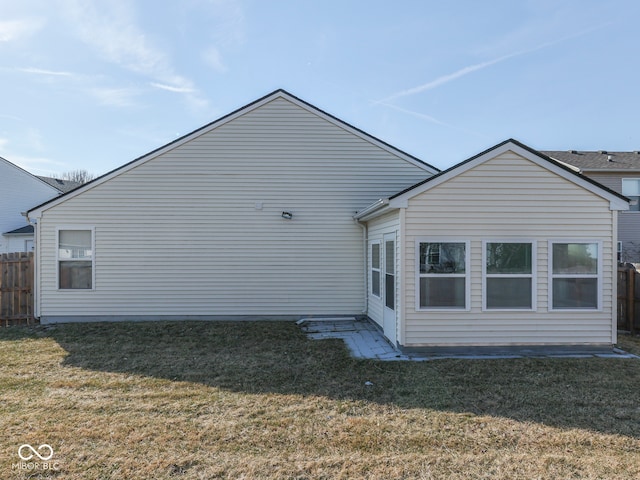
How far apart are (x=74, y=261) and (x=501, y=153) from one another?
34.1ft

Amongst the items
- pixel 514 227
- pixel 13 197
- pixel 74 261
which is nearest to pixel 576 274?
pixel 514 227

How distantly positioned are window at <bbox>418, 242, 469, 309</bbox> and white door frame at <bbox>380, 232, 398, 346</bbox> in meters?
0.51

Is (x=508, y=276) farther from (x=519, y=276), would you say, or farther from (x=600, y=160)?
(x=600, y=160)

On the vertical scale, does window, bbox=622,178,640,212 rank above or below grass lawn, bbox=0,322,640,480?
above

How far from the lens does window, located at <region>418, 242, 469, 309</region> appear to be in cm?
633

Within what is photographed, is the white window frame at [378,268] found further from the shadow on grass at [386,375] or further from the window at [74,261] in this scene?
the window at [74,261]

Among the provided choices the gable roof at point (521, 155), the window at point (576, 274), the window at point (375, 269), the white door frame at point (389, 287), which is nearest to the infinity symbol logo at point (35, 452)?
the white door frame at point (389, 287)

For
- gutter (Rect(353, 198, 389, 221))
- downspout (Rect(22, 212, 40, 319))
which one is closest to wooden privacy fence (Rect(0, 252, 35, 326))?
downspout (Rect(22, 212, 40, 319))

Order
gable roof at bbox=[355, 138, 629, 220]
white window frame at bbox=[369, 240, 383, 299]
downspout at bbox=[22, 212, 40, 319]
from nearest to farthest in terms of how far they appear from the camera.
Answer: gable roof at bbox=[355, 138, 629, 220] → white window frame at bbox=[369, 240, 383, 299] → downspout at bbox=[22, 212, 40, 319]

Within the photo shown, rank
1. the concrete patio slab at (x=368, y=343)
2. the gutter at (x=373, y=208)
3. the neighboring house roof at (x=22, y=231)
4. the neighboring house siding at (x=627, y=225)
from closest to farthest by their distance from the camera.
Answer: the concrete patio slab at (x=368, y=343) → the gutter at (x=373, y=208) → the neighboring house siding at (x=627, y=225) → the neighboring house roof at (x=22, y=231)

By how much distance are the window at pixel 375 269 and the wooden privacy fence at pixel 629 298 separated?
570cm

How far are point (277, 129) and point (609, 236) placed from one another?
304 inches

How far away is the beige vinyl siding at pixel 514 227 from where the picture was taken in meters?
6.32

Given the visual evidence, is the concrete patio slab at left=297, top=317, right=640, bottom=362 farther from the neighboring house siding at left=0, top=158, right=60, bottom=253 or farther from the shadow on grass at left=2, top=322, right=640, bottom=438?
the neighboring house siding at left=0, top=158, right=60, bottom=253
